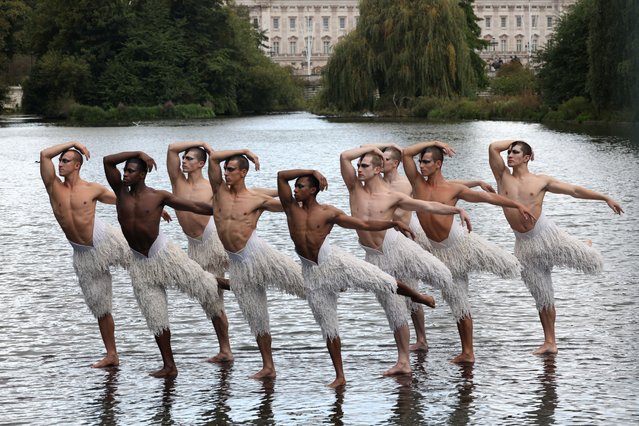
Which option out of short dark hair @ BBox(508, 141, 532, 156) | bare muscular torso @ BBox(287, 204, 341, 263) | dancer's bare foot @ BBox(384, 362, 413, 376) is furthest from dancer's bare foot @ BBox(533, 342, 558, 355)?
bare muscular torso @ BBox(287, 204, 341, 263)

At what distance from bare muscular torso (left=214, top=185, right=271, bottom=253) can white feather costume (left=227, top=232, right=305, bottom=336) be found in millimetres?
76

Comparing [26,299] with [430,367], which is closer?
[430,367]

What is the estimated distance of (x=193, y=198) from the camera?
1208 cm

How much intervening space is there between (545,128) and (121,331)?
163 feet

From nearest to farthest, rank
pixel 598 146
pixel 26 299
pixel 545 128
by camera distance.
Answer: pixel 26 299 < pixel 598 146 < pixel 545 128

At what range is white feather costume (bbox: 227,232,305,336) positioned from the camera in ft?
34.9

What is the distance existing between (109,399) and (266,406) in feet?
4.02

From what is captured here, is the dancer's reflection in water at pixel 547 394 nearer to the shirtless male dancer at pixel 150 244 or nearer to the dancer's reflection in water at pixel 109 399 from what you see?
the shirtless male dancer at pixel 150 244

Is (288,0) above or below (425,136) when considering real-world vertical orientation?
above

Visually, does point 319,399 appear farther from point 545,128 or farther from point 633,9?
point 545,128

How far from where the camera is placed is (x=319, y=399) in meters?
10.2

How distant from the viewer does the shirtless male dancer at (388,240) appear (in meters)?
10.6

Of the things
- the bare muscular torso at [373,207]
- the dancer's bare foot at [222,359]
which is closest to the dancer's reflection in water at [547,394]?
the bare muscular torso at [373,207]

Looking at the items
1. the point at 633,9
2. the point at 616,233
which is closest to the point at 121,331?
the point at 616,233
